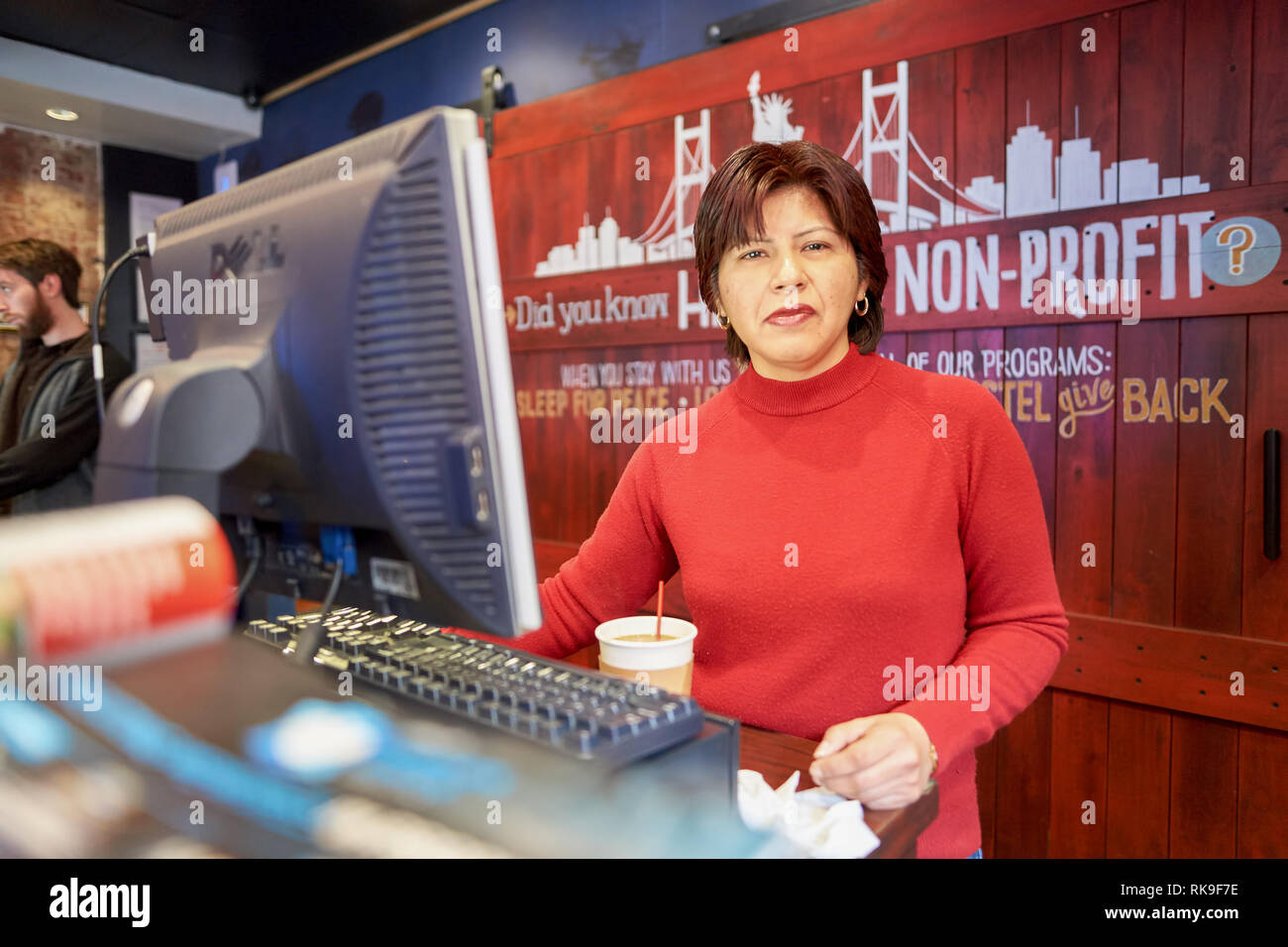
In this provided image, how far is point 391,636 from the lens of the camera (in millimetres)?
851

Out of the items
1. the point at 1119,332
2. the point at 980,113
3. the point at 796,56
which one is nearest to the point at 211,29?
the point at 796,56

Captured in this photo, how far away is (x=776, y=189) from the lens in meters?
1.21

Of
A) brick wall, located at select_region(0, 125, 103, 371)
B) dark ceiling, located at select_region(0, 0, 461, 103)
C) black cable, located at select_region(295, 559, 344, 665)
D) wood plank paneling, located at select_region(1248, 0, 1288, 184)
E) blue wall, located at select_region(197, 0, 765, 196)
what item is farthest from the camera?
brick wall, located at select_region(0, 125, 103, 371)

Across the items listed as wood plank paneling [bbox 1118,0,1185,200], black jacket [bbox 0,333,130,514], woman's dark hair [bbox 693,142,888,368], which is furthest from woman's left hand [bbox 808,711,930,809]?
wood plank paneling [bbox 1118,0,1185,200]

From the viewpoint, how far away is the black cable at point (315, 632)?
72 cm

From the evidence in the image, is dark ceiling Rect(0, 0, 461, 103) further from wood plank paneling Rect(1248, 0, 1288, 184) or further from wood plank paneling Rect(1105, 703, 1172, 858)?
wood plank paneling Rect(1105, 703, 1172, 858)

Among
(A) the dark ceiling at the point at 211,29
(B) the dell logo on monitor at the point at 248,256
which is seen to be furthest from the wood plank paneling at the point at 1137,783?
(A) the dark ceiling at the point at 211,29

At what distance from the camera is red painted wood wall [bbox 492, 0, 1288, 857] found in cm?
182

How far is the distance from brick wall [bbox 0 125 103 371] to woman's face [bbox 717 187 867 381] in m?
3.45

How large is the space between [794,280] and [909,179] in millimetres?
1255

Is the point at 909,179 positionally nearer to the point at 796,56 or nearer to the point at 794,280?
the point at 796,56

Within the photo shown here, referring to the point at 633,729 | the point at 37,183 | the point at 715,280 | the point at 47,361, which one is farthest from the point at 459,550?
the point at 37,183

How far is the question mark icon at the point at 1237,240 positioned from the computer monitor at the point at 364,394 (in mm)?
1805
